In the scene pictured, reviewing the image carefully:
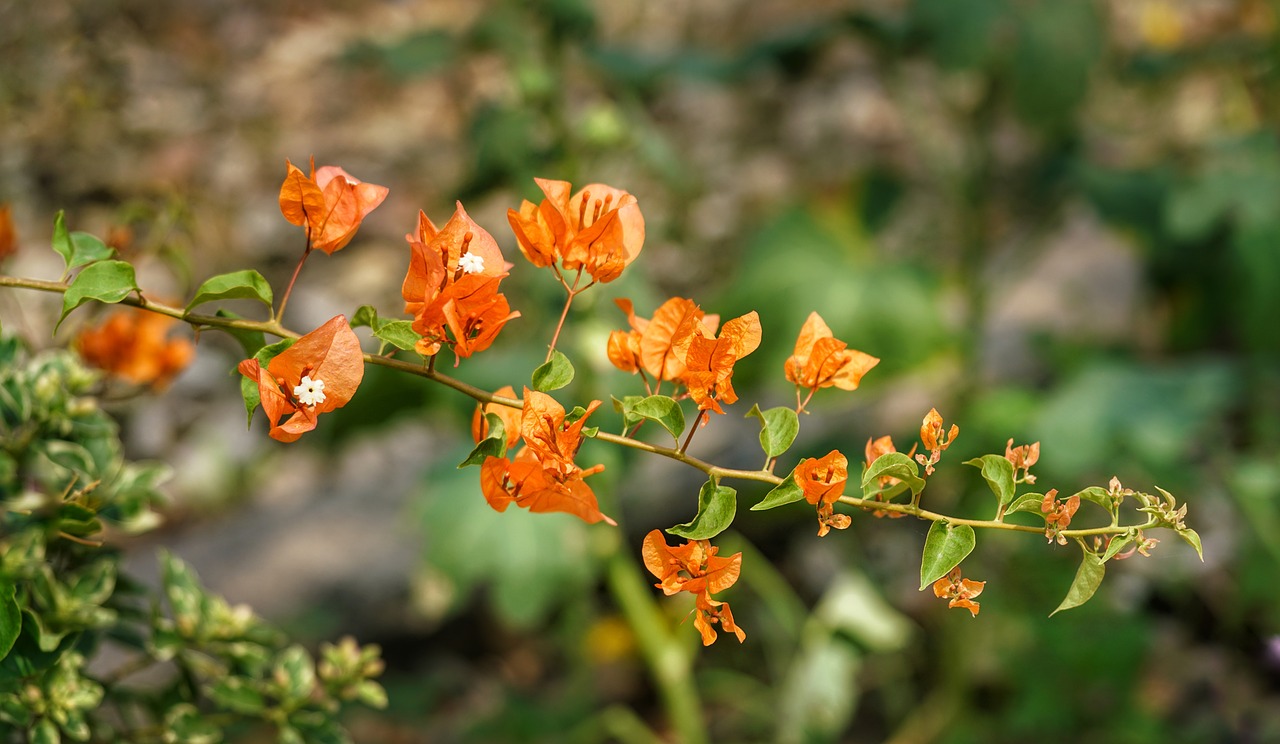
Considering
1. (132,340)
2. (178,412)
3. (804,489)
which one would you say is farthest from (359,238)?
(804,489)

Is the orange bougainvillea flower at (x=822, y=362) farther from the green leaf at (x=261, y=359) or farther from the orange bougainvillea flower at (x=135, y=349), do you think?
the orange bougainvillea flower at (x=135, y=349)

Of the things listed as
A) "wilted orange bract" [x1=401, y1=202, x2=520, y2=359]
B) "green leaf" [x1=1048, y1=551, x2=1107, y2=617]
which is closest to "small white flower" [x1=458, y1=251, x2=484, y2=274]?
"wilted orange bract" [x1=401, y1=202, x2=520, y2=359]

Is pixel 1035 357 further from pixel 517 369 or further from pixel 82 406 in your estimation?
pixel 82 406

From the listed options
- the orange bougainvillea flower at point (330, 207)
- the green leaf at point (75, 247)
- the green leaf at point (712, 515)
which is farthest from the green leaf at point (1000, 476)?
Answer: the green leaf at point (75, 247)

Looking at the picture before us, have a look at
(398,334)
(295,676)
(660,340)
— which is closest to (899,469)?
(660,340)

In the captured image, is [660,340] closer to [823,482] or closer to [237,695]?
[823,482]
